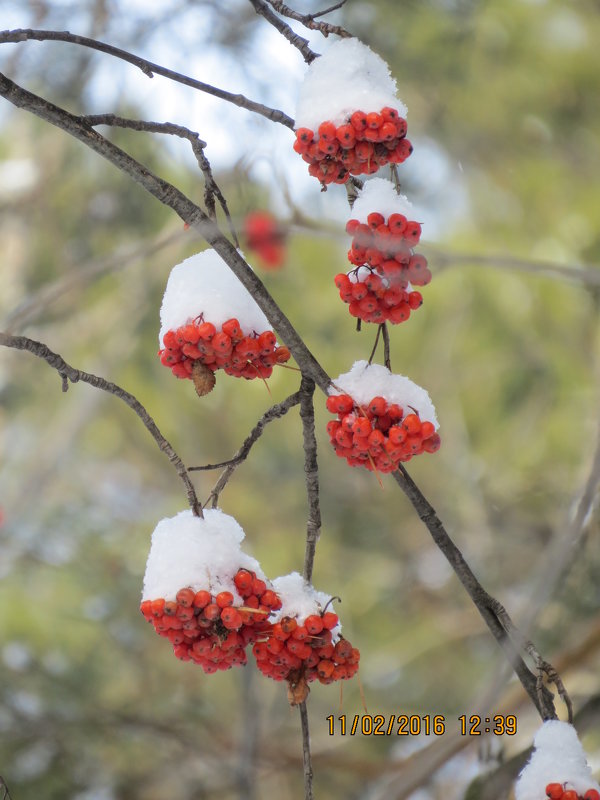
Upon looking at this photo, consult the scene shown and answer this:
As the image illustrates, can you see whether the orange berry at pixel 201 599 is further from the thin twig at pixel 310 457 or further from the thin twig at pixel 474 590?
the thin twig at pixel 474 590

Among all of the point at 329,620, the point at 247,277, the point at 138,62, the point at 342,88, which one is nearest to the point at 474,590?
the point at 329,620

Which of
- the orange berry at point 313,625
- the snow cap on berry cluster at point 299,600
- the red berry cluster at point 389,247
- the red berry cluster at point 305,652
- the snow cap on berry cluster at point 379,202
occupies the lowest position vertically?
the red berry cluster at point 305,652

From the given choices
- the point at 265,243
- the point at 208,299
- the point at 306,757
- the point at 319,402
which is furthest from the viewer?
the point at 319,402

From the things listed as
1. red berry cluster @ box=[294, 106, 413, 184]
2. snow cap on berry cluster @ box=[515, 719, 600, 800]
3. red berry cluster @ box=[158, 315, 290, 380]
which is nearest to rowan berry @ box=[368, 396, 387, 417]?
red berry cluster @ box=[158, 315, 290, 380]

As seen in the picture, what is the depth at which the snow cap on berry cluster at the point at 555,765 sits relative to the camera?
72 cm

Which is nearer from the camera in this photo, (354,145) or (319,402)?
(354,145)

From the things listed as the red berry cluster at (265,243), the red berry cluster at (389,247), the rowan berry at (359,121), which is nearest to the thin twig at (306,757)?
the red berry cluster at (389,247)

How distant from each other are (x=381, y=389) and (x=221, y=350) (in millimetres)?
158

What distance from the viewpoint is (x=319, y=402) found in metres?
3.10

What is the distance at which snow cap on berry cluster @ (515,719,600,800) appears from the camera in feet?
2.35

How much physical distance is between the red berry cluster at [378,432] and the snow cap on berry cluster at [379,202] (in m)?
0.18

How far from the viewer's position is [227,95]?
2.50 ft

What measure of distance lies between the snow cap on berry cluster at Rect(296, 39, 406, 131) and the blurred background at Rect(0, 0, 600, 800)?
1416mm

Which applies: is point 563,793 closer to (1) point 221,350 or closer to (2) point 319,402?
(1) point 221,350
